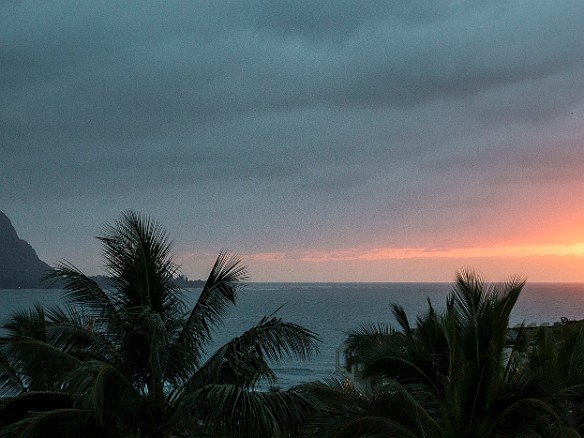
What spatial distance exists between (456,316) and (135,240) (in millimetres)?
7341

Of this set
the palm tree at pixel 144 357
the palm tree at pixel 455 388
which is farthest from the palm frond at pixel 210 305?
the palm tree at pixel 455 388

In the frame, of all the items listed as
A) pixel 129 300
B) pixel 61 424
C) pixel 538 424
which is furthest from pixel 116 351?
pixel 538 424

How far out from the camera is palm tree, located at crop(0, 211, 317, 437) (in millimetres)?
15469

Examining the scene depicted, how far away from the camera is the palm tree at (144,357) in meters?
15.5

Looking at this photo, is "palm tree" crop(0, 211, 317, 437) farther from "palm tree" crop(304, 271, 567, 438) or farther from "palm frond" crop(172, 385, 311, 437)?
"palm tree" crop(304, 271, 567, 438)

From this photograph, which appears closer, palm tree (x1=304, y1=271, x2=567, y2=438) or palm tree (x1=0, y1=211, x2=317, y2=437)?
palm tree (x1=304, y1=271, x2=567, y2=438)

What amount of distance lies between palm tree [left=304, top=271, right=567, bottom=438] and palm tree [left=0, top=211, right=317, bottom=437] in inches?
77.7

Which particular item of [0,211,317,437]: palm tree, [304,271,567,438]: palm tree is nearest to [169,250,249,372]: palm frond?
[0,211,317,437]: palm tree

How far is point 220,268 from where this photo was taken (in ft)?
59.5

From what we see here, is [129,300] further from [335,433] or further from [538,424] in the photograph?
[538,424]

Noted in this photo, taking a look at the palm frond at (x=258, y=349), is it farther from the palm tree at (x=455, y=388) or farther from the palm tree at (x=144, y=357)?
the palm tree at (x=455, y=388)

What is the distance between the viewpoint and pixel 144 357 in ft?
56.8

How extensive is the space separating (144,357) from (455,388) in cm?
687

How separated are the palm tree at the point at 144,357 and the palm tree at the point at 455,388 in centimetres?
197
